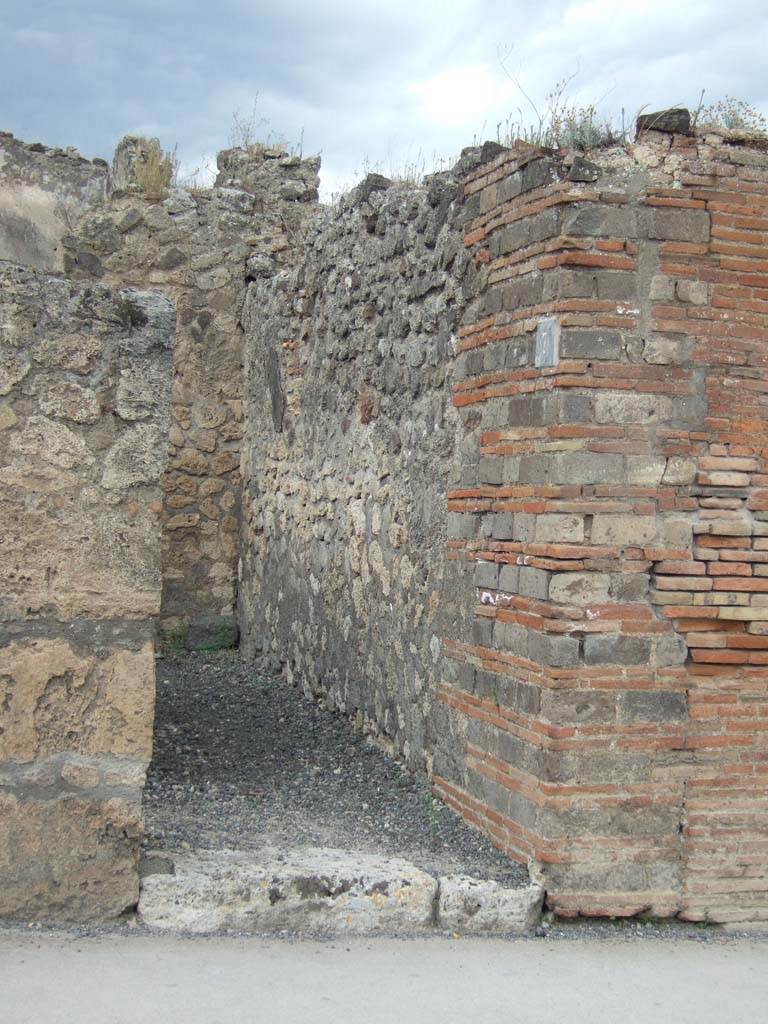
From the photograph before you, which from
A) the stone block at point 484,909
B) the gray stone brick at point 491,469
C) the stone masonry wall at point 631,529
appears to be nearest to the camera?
the stone block at point 484,909

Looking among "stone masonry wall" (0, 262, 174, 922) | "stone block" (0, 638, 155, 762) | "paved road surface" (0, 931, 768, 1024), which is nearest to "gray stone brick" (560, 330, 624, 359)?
"stone masonry wall" (0, 262, 174, 922)

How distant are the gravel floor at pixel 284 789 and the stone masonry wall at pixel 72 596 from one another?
523 mm

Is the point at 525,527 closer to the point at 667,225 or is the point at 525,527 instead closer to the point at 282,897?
the point at 667,225

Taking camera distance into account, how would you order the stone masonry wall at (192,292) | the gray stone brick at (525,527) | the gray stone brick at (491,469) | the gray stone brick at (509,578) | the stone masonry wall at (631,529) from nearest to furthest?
the stone masonry wall at (631,529) < the gray stone brick at (525,527) < the gray stone brick at (509,578) < the gray stone brick at (491,469) < the stone masonry wall at (192,292)

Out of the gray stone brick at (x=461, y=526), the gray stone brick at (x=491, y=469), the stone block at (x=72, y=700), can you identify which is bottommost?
the stone block at (x=72, y=700)

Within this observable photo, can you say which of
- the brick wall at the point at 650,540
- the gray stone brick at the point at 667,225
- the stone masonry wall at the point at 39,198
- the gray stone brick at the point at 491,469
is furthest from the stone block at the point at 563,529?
the stone masonry wall at the point at 39,198

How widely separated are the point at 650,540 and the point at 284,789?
2183 millimetres

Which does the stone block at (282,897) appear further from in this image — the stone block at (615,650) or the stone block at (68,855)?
the stone block at (615,650)

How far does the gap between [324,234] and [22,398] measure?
3.70 metres

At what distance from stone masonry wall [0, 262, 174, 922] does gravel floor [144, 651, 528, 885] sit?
523mm

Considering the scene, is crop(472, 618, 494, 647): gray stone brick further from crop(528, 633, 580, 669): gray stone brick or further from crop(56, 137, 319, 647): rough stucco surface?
crop(56, 137, 319, 647): rough stucco surface

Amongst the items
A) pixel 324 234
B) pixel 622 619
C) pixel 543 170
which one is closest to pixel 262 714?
pixel 324 234

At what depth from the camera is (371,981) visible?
3412mm

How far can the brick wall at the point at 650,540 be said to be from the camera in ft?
12.9
